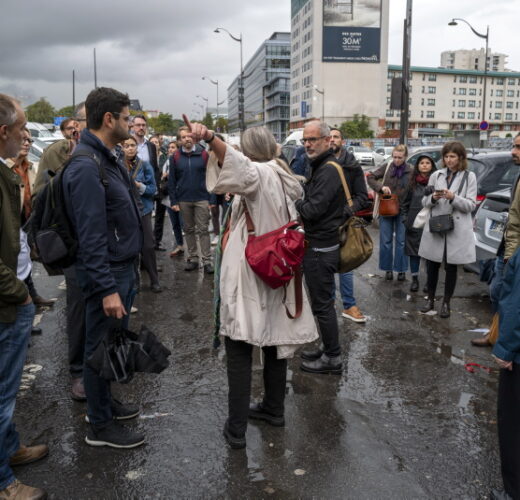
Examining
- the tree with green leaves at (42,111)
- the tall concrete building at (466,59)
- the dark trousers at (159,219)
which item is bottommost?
the dark trousers at (159,219)

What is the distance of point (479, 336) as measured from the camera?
5.30 metres

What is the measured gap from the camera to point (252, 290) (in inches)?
123

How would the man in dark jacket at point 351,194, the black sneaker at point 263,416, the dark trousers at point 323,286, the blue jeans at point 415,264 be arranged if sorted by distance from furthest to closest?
the blue jeans at point 415,264
the man in dark jacket at point 351,194
the dark trousers at point 323,286
the black sneaker at point 263,416

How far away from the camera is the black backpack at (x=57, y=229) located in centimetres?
290

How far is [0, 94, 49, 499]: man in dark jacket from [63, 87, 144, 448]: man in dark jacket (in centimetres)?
34

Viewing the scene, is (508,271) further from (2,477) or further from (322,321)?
(2,477)

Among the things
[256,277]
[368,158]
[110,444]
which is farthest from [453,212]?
[368,158]

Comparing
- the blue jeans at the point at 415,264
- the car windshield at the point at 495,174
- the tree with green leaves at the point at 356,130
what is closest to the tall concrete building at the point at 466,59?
the tree with green leaves at the point at 356,130

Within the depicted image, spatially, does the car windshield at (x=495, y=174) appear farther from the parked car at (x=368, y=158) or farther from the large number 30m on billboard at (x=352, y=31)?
the large number 30m on billboard at (x=352, y=31)

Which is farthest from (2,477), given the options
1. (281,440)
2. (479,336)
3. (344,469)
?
(479,336)

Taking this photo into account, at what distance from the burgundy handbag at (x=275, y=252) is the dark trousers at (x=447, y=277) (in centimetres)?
330

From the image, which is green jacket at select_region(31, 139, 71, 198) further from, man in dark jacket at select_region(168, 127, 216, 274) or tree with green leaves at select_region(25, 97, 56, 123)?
tree with green leaves at select_region(25, 97, 56, 123)

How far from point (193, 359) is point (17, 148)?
2592mm

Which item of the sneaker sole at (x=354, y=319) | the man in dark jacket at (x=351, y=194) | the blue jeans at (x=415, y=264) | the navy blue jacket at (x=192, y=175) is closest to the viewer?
the man in dark jacket at (x=351, y=194)
